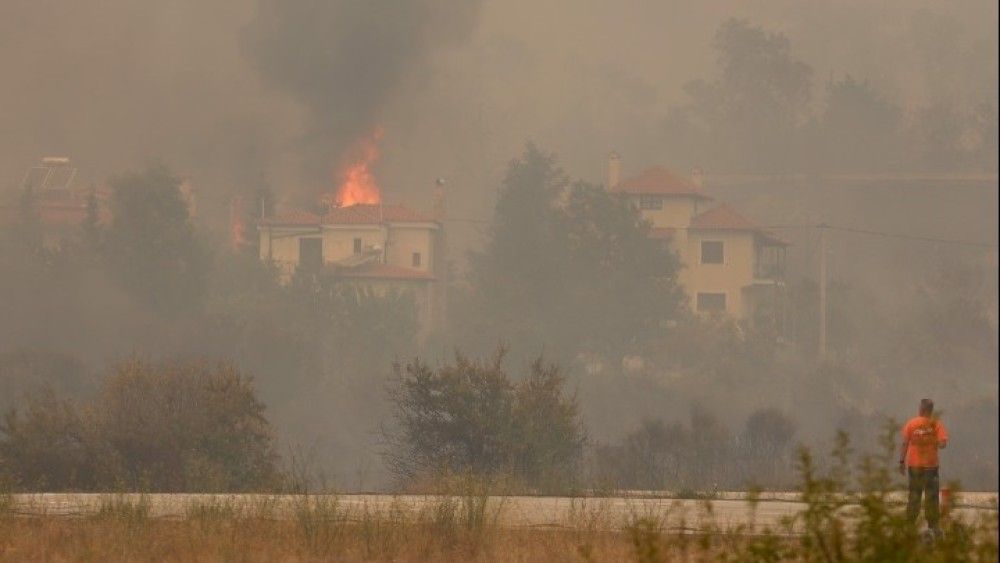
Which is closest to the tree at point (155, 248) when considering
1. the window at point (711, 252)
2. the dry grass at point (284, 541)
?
the window at point (711, 252)

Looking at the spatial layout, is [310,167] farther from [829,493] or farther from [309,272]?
[829,493]

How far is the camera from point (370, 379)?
227 feet

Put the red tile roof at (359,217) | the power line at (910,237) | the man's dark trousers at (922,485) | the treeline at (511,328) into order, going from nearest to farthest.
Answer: the man's dark trousers at (922,485)
the treeline at (511,328)
the red tile roof at (359,217)
the power line at (910,237)

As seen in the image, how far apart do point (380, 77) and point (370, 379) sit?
35.7 m

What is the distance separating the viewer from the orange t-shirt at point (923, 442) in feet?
54.3

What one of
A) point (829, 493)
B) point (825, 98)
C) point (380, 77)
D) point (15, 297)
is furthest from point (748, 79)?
point (829, 493)

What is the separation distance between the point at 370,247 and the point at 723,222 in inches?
670

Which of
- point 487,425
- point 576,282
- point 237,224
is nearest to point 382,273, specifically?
point 576,282

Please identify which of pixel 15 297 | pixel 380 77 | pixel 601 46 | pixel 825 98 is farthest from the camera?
pixel 601 46

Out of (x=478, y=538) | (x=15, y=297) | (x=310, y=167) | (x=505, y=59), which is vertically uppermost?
(x=505, y=59)

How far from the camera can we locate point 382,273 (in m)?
86.1

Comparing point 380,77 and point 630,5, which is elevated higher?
point 630,5

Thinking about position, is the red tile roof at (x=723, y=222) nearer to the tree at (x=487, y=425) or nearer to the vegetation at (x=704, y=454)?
the vegetation at (x=704, y=454)

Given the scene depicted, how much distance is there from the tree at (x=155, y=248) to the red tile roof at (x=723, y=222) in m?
24.2
